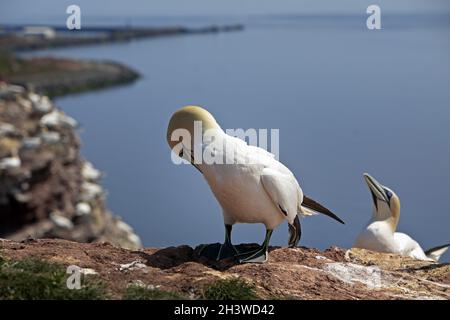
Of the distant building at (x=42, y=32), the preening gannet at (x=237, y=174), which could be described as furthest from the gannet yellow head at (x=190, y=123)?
the distant building at (x=42, y=32)

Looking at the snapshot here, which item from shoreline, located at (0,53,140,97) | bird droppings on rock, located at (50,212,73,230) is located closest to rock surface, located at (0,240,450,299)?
bird droppings on rock, located at (50,212,73,230)

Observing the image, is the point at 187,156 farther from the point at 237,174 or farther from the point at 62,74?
the point at 62,74

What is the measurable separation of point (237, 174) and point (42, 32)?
10947 centimetres

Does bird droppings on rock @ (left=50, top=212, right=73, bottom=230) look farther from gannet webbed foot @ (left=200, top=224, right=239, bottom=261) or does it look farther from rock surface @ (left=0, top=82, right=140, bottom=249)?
gannet webbed foot @ (left=200, top=224, right=239, bottom=261)

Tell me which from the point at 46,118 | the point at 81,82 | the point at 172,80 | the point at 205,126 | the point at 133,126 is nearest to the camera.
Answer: the point at 205,126

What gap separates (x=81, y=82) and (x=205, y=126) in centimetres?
6765

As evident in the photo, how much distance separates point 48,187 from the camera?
2833 centimetres

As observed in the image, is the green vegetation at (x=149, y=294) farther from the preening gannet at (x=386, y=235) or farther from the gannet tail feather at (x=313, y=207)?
the preening gannet at (x=386, y=235)

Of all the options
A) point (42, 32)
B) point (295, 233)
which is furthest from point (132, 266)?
point (42, 32)

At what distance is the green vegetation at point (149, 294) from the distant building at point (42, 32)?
348ft

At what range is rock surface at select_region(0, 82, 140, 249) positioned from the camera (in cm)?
2652

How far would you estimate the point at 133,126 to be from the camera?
151 ft
